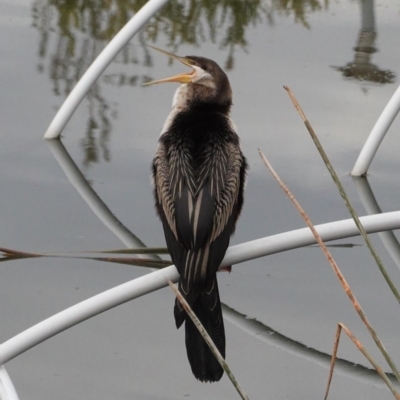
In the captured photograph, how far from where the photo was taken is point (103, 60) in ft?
17.1

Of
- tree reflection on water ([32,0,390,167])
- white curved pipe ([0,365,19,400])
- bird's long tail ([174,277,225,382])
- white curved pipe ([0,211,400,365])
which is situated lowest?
tree reflection on water ([32,0,390,167])

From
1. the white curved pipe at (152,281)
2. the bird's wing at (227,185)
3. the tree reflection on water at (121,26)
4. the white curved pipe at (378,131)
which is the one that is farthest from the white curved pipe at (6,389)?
the tree reflection on water at (121,26)

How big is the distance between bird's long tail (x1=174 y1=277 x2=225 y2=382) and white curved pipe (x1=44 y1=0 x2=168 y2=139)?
8.49 feet

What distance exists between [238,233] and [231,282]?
0.42 metres

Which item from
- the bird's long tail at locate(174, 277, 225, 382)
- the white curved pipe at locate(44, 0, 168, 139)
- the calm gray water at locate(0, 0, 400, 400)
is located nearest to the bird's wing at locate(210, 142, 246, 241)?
the bird's long tail at locate(174, 277, 225, 382)

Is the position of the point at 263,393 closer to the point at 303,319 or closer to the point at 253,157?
the point at 303,319

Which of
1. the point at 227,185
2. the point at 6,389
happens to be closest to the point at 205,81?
the point at 227,185

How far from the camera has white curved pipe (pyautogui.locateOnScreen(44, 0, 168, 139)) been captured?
5164mm

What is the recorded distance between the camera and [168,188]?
3131 mm

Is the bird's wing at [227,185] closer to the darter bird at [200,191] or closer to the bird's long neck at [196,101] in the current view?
the darter bird at [200,191]

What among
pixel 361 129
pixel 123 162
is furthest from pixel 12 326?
pixel 361 129

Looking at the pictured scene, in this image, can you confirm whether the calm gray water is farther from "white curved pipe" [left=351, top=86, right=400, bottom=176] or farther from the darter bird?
the darter bird

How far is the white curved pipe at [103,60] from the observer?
5.16 meters

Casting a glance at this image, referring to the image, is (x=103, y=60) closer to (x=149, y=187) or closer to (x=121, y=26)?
(x=149, y=187)
